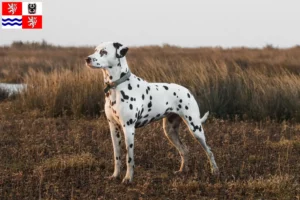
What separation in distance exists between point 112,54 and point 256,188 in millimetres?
2161

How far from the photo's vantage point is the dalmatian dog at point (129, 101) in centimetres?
588

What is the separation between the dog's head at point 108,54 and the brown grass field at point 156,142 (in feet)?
4.54

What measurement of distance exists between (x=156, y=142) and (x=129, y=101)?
104 inches

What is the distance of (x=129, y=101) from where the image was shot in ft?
19.5

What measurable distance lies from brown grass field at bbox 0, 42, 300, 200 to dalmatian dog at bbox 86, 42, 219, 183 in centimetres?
48

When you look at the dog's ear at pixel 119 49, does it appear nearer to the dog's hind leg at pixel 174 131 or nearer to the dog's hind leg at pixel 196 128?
the dog's hind leg at pixel 196 128

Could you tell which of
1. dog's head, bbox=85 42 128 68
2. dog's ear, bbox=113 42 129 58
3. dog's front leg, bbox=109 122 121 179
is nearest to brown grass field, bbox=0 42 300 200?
dog's front leg, bbox=109 122 121 179

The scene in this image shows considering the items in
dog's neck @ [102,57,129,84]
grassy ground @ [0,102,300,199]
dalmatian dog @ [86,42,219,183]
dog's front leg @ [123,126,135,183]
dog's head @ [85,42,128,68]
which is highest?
dog's head @ [85,42,128,68]

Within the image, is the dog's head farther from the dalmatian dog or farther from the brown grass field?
the brown grass field

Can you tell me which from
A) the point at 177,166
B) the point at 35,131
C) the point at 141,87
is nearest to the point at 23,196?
the point at 141,87

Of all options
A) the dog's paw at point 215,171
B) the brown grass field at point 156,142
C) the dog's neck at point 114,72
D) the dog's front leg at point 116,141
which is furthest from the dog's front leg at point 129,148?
the dog's paw at point 215,171

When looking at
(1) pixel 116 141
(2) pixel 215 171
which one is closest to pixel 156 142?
(2) pixel 215 171

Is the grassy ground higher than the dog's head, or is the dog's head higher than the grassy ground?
the dog's head

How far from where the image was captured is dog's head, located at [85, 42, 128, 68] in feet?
19.0
